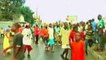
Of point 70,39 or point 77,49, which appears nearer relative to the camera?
point 77,49

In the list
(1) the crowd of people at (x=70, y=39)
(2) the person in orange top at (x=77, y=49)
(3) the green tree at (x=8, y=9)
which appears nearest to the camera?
(2) the person in orange top at (x=77, y=49)

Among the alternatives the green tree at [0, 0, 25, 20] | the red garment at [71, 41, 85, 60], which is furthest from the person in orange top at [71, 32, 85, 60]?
the green tree at [0, 0, 25, 20]

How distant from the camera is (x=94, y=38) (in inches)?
978

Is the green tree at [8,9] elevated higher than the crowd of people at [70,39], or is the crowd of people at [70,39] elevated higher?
the green tree at [8,9]

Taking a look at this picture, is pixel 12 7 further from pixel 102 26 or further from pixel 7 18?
pixel 102 26

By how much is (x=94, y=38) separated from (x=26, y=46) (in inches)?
185

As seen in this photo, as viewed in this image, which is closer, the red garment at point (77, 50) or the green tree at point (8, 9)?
the red garment at point (77, 50)

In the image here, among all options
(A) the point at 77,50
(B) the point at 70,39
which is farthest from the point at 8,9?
(A) the point at 77,50

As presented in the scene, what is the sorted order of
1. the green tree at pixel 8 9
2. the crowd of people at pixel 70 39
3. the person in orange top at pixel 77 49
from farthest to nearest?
1. the green tree at pixel 8 9
2. the crowd of people at pixel 70 39
3. the person in orange top at pixel 77 49

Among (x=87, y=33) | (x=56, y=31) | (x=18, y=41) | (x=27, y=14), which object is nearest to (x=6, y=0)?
(x=27, y=14)

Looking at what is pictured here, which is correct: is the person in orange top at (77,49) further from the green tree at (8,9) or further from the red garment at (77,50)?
the green tree at (8,9)

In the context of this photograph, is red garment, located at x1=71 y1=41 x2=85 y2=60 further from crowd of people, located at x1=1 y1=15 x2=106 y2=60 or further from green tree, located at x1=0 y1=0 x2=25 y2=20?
green tree, located at x1=0 y1=0 x2=25 y2=20

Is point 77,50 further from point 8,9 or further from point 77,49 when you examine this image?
point 8,9

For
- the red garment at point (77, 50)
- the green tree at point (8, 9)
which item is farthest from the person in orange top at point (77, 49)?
the green tree at point (8, 9)
